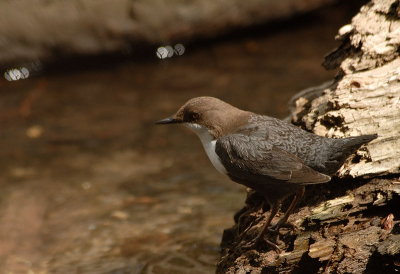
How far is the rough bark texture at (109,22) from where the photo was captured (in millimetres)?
7781

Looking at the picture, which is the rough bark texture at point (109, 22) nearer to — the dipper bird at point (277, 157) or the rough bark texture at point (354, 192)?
the rough bark texture at point (354, 192)

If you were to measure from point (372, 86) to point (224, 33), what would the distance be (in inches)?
220

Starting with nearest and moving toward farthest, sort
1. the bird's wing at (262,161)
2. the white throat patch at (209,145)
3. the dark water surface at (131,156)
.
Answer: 1. the bird's wing at (262,161)
2. the white throat patch at (209,145)
3. the dark water surface at (131,156)

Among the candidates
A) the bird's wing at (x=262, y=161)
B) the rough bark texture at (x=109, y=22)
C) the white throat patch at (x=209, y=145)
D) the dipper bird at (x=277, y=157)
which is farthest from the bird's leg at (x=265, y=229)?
the rough bark texture at (x=109, y=22)

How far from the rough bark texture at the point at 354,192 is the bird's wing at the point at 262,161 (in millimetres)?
291

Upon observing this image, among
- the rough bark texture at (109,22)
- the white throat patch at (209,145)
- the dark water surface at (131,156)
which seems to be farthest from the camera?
the rough bark texture at (109,22)

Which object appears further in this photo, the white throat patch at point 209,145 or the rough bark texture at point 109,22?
the rough bark texture at point 109,22

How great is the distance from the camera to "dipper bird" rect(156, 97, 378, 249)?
3066 mm

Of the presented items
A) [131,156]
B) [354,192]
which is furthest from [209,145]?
[131,156]

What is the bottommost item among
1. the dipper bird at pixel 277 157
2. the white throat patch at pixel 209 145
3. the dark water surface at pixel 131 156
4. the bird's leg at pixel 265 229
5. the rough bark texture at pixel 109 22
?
the bird's leg at pixel 265 229

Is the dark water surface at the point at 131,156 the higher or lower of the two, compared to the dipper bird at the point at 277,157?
higher

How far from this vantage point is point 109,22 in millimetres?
8016

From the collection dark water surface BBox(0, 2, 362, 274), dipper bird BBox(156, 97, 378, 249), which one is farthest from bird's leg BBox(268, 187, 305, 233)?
dark water surface BBox(0, 2, 362, 274)

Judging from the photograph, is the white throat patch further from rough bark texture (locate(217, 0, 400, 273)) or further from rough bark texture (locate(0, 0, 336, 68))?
rough bark texture (locate(0, 0, 336, 68))
